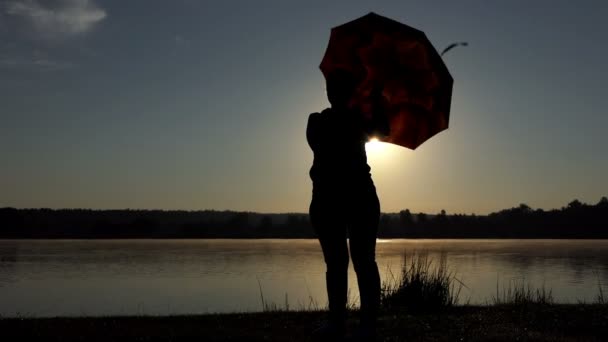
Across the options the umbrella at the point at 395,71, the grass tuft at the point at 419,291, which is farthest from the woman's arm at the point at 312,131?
the grass tuft at the point at 419,291

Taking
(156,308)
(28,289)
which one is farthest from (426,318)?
(28,289)

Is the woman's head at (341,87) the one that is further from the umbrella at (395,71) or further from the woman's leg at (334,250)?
the woman's leg at (334,250)

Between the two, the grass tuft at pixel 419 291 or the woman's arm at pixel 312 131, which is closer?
the woman's arm at pixel 312 131

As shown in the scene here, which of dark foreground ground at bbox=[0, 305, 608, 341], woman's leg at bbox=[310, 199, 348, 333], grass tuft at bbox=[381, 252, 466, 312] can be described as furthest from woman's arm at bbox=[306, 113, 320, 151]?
grass tuft at bbox=[381, 252, 466, 312]

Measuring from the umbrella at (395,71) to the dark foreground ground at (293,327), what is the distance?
7.46ft

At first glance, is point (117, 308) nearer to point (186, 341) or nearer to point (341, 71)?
point (186, 341)

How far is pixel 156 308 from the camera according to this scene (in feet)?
67.7

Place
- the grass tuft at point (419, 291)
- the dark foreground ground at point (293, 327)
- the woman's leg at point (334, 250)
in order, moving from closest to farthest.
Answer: the woman's leg at point (334, 250), the dark foreground ground at point (293, 327), the grass tuft at point (419, 291)

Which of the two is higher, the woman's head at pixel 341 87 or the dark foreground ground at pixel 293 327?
the woman's head at pixel 341 87

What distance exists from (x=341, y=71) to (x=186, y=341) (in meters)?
3.05

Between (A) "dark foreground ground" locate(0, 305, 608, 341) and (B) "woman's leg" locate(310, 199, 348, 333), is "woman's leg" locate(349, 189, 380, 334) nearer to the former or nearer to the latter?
(B) "woman's leg" locate(310, 199, 348, 333)

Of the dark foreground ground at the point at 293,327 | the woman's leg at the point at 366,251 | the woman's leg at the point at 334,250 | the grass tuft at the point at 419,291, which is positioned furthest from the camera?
the grass tuft at the point at 419,291

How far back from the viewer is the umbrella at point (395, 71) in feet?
19.8

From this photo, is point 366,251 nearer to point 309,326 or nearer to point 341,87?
point 341,87
